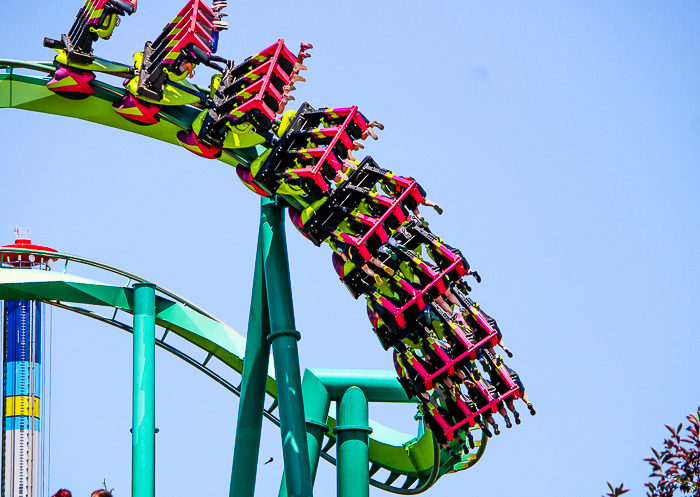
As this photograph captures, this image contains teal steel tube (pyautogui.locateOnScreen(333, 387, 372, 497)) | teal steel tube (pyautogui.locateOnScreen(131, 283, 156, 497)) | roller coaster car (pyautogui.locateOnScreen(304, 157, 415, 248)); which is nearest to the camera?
roller coaster car (pyautogui.locateOnScreen(304, 157, 415, 248))

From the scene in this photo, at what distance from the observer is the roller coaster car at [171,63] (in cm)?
806

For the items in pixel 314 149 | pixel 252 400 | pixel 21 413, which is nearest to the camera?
pixel 314 149

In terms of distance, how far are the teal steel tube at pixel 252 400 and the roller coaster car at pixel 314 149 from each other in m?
0.99

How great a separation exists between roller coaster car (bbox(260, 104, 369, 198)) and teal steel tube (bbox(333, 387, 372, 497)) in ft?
9.53

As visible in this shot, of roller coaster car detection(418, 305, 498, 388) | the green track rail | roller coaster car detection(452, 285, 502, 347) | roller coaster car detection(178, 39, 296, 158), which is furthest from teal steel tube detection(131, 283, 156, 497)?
roller coaster car detection(452, 285, 502, 347)

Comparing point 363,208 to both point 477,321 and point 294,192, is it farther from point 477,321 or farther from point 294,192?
point 477,321

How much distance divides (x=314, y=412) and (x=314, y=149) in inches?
120

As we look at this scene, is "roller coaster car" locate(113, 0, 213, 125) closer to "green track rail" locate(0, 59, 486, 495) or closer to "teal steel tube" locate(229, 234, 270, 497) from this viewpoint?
"teal steel tube" locate(229, 234, 270, 497)

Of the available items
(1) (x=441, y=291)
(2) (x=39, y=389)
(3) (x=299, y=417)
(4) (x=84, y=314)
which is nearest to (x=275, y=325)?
(3) (x=299, y=417)

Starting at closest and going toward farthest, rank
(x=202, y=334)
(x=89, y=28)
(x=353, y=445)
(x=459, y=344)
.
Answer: (x=89, y=28) < (x=459, y=344) < (x=353, y=445) < (x=202, y=334)

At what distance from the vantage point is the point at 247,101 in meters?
8.17

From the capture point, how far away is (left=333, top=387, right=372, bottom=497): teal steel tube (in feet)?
31.9

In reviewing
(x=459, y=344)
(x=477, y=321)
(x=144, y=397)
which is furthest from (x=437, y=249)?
(x=144, y=397)

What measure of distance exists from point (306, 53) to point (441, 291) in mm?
2445
